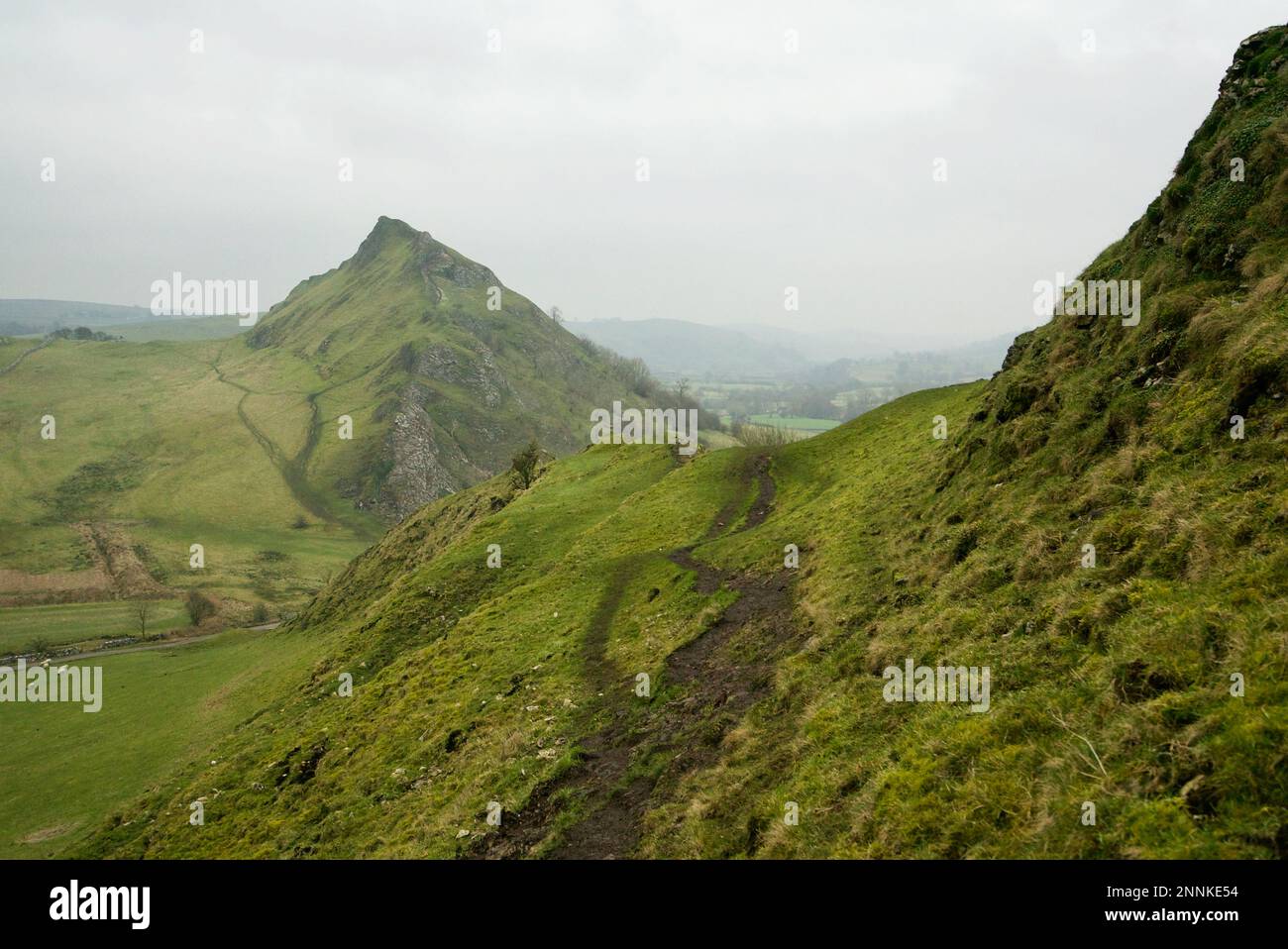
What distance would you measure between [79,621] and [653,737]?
6040 inches

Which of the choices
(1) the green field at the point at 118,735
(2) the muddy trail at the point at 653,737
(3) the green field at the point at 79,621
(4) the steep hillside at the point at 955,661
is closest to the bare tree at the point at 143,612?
(3) the green field at the point at 79,621

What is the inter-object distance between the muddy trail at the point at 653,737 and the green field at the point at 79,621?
133 meters

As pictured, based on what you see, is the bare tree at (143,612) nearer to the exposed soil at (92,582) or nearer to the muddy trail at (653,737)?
the exposed soil at (92,582)

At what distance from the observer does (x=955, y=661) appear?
14.9m

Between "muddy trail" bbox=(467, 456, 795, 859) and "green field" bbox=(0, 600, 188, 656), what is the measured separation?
133 meters

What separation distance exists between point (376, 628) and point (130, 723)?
3466 cm

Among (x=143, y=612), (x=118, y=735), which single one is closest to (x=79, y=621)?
(x=143, y=612)

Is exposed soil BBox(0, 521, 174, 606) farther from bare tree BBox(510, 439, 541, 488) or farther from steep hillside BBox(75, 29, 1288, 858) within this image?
steep hillside BBox(75, 29, 1288, 858)

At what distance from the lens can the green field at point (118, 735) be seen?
4394 cm

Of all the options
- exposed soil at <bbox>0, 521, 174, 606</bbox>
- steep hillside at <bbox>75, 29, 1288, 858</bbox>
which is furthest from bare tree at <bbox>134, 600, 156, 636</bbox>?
steep hillside at <bbox>75, 29, 1288, 858</bbox>

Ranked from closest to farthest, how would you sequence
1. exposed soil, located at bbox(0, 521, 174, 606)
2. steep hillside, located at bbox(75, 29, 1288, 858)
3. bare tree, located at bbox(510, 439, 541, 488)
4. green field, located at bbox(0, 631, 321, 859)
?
steep hillside, located at bbox(75, 29, 1288, 858) < green field, located at bbox(0, 631, 321, 859) < bare tree, located at bbox(510, 439, 541, 488) < exposed soil, located at bbox(0, 521, 174, 606)

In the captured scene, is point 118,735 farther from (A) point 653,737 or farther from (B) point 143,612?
(B) point 143,612

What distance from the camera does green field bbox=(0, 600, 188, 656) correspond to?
114312 millimetres
